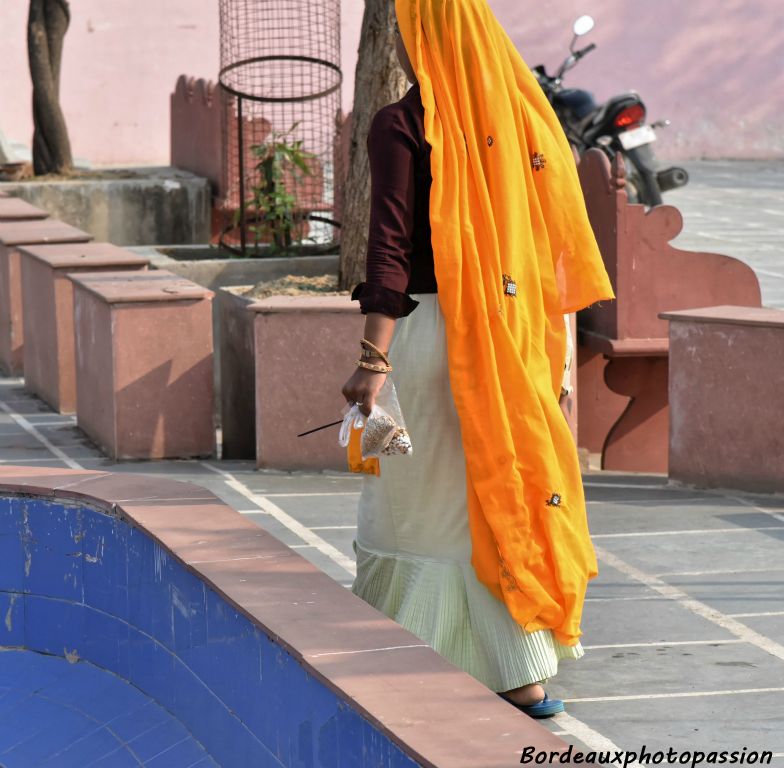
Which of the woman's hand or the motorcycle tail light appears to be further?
the motorcycle tail light

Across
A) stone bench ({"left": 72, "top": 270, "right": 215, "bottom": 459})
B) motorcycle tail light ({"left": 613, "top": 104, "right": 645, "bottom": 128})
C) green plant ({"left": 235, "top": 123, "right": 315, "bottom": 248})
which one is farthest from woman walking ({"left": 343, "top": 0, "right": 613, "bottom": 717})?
motorcycle tail light ({"left": 613, "top": 104, "right": 645, "bottom": 128})

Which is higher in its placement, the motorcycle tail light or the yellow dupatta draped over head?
the motorcycle tail light

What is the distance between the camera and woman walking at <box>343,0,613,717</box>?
3637 mm

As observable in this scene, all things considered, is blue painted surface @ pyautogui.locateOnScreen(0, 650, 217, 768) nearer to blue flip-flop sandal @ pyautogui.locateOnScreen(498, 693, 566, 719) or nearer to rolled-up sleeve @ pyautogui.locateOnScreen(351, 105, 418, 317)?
blue flip-flop sandal @ pyautogui.locateOnScreen(498, 693, 566, 719)

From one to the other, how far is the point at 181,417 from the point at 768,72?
14243 mm

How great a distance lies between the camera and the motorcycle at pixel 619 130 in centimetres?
1252

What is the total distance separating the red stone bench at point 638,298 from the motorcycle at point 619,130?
16.3 ft

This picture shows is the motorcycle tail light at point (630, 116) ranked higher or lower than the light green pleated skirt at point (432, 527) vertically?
higher

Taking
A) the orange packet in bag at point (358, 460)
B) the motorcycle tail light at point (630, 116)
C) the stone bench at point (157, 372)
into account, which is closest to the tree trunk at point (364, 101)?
the stone bench at point (157, 372)

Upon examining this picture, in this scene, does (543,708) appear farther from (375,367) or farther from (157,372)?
(157,372)

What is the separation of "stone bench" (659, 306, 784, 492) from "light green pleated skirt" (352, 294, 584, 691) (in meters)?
2.36

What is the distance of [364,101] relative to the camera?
7.38 meters

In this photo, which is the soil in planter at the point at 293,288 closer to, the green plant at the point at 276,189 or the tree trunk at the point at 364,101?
the tree trunk at the point at 364,101

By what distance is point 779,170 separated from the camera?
18.3m
